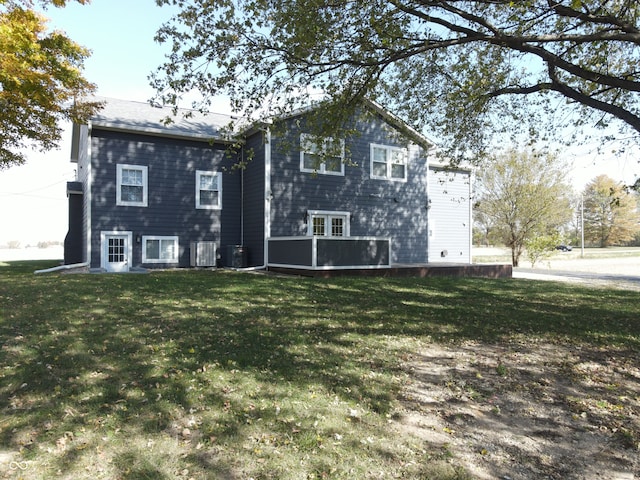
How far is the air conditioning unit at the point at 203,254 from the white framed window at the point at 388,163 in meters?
7.24

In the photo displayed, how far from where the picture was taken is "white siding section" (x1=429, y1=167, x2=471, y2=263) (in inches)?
821

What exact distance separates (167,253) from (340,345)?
11.8m

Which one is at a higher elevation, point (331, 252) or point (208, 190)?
point (208, 190)

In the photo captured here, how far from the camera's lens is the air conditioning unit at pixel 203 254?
15844mm

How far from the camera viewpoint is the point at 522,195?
25.1 metres

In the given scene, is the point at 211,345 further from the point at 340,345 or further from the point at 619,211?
the point at 619,211

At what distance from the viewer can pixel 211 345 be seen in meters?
5.33

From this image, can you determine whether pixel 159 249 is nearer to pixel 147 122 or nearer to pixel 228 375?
pixel 147 122

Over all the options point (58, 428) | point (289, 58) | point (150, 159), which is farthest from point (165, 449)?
point (150, 159)

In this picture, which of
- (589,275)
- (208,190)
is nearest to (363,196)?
(208,190)

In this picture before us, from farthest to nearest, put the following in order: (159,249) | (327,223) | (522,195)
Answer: (522,195) < (327,223) < (159,249)

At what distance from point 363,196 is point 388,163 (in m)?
1.99

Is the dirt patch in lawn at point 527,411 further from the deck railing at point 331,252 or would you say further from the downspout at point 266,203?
the downspout at point 266,203

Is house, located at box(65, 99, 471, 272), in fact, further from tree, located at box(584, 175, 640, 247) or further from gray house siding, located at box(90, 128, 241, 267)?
tree, located at box(584, 175, 640, 247)
